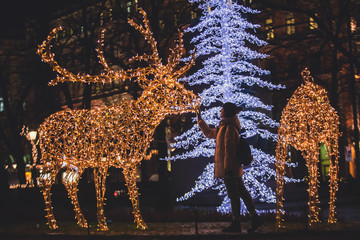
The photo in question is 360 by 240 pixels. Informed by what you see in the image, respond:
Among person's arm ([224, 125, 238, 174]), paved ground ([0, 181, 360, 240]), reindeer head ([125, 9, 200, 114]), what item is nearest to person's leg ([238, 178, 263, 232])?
paved ground ([0, 181, 360, 240])

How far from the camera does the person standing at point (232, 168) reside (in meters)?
8.80

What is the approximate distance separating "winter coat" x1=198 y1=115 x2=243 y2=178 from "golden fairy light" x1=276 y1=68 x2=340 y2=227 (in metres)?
1.24

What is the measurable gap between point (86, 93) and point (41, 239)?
14535mm

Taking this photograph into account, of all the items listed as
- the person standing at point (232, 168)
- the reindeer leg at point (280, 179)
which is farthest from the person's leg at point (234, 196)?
the reindeer leg at point (280, 179)

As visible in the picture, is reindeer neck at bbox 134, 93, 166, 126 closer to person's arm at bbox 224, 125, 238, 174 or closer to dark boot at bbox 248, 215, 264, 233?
person's arm at bbox 224, 125, 238, 174

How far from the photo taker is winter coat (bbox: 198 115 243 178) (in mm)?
8789

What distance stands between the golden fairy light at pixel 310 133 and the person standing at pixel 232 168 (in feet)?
3.11

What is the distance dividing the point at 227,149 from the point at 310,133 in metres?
1.95

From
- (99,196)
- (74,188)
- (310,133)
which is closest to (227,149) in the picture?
(310,133)

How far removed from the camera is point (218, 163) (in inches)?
356

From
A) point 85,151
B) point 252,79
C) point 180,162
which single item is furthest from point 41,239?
point 180,162

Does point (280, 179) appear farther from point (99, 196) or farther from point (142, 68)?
point (99, 196)

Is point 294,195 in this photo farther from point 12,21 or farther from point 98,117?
point 12,21

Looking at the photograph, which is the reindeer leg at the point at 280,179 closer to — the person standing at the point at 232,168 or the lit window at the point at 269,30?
the person standing at the point at 232,168
